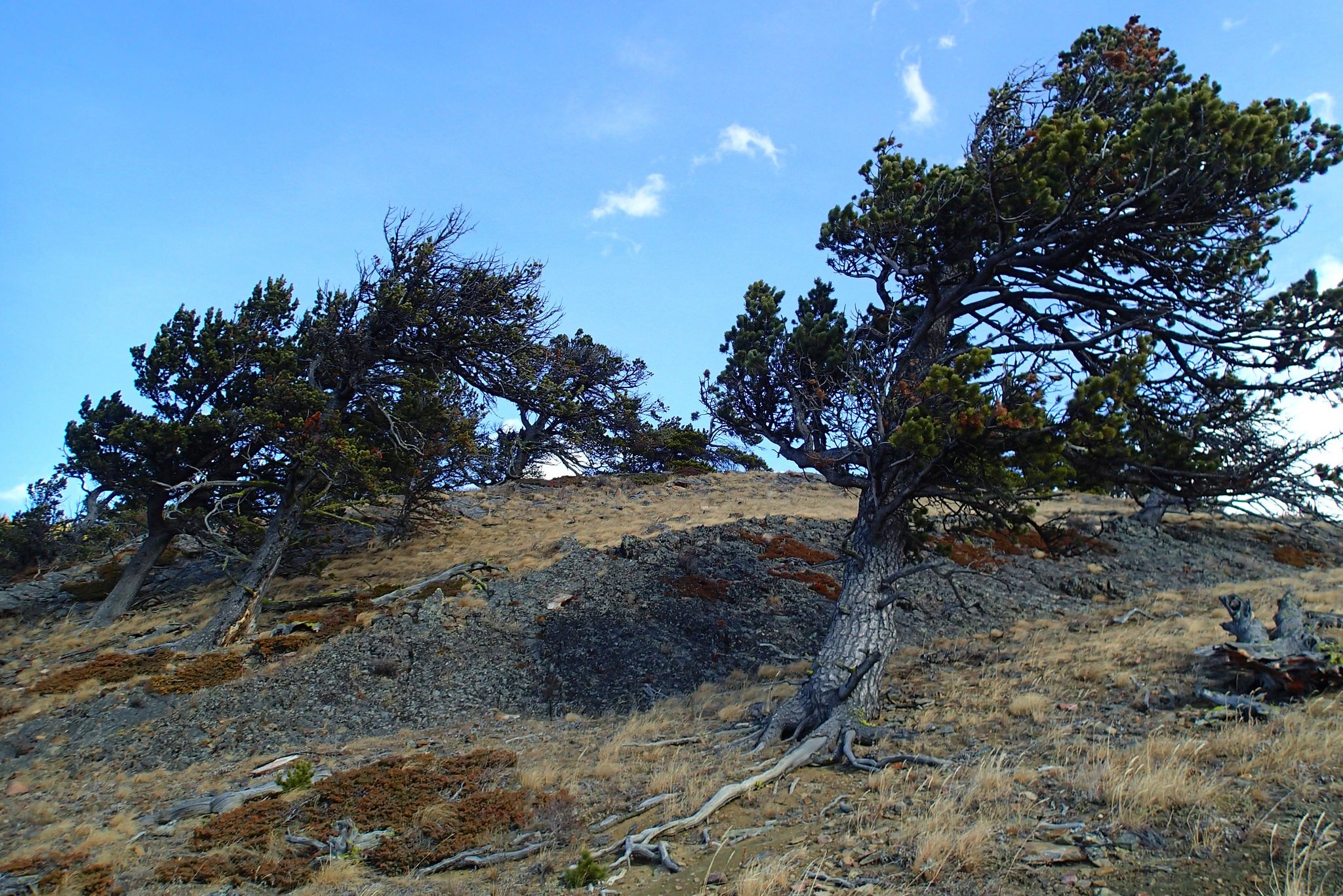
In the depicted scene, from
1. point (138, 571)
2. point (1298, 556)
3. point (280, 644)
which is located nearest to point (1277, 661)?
point (280, 644)

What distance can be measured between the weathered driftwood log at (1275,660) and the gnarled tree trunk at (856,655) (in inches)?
152

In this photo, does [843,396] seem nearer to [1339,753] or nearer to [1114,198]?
[1114,198]

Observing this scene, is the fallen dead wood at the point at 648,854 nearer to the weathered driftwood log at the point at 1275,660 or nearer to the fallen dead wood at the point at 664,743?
the fallen dead wood at the point at 664,743

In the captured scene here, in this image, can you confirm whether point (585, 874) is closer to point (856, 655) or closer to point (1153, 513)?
point (856, 655)

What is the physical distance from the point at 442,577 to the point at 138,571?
940cm

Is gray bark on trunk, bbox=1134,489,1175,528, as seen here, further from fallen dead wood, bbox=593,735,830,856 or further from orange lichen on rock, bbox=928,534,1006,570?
fallen dead wood, bbox=593,735,830,856

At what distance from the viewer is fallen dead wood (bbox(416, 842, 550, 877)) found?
6754 millimetres

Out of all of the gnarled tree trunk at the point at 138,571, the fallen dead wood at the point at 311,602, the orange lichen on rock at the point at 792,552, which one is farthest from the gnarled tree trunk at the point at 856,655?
the gnarled tree trunk at the point at 138,571

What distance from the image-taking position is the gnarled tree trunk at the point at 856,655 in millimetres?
9680

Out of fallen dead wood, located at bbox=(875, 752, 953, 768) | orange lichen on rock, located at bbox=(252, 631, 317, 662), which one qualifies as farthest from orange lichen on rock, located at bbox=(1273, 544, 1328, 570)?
orange lichen on rock, located at bbox=(252, 631, 317, 662)

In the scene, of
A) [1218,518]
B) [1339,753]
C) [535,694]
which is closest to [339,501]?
[535,694]

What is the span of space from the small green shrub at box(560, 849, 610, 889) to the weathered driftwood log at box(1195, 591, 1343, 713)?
7.02 metres

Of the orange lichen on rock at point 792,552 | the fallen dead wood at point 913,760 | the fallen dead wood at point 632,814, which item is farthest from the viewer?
A: the orange lichen on rock at point 792,552

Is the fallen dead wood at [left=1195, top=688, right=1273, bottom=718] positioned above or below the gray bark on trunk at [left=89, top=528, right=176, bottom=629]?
below
